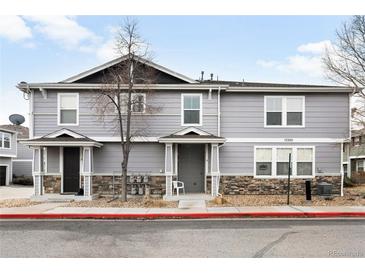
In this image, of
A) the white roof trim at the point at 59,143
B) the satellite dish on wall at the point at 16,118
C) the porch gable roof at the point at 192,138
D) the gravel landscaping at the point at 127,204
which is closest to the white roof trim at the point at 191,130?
the porch gable roof at the point at 192,138

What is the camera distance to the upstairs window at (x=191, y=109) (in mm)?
18688

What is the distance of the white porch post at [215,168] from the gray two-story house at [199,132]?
1.54ft

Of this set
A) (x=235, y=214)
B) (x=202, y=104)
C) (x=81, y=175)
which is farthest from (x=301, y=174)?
(x=81, y=175)

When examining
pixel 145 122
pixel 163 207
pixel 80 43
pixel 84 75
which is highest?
pixel 80 43

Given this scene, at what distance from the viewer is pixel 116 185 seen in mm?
18609

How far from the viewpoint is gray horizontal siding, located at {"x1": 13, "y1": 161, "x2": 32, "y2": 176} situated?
38.6 metres

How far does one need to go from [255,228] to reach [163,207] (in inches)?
203

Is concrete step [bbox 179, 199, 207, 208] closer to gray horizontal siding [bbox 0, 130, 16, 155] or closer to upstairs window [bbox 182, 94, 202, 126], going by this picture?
upstairs window [bbox 182, 94, 202, 126]

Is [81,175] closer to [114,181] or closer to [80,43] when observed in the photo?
[114,181]

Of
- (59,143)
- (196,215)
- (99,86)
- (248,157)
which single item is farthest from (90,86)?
(196,215)

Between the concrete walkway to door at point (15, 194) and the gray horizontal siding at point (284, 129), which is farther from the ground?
the gray horizontal siding at point (284, 129)

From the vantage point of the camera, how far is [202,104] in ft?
61.2

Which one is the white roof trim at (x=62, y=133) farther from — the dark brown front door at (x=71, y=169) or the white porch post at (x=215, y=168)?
the white porch post at (x=215, y=168)

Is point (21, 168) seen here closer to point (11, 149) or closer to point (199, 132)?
point (11, 149)
